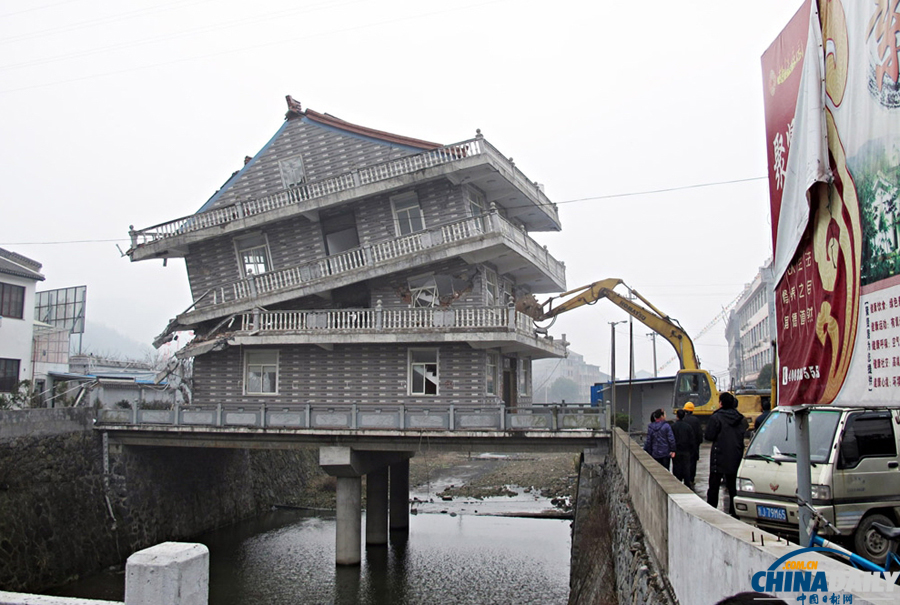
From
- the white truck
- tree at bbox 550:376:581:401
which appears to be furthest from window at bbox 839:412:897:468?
tree at bbox 550:376:581:401

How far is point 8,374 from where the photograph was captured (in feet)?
110

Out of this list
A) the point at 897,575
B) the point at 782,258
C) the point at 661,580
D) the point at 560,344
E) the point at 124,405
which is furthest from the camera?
the point at 560,344

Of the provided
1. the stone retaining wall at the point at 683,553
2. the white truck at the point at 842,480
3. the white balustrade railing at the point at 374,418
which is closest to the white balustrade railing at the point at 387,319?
the white balustrade railing at the point at 374,418

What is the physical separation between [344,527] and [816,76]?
20.6m

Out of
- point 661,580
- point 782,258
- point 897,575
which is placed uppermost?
point 782,258

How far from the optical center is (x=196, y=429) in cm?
2433

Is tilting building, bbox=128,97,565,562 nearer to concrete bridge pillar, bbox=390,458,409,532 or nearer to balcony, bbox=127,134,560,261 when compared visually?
balcony, bbox=127,134,560,261

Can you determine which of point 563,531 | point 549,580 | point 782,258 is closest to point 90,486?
point 549,580

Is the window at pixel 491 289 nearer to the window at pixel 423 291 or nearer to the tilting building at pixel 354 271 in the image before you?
the tilting building at pixel 354 271

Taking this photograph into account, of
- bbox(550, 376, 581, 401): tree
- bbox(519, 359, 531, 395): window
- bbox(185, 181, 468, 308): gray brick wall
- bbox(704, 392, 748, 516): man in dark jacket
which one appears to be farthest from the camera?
bbox(550, 376, 581, 401): tree

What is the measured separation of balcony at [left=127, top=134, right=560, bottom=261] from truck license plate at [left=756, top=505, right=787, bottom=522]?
707 inches

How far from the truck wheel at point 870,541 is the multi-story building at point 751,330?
6354 cm

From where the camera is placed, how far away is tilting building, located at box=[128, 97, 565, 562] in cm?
2614

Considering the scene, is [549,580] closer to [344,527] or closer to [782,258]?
[344,527]
